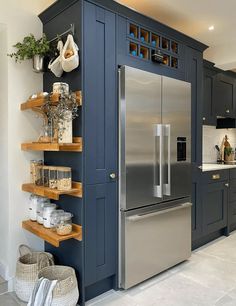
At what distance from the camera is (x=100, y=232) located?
2186 mm

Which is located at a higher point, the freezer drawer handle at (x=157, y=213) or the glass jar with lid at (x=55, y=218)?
the glass jar with lid at (x=55, y=218)

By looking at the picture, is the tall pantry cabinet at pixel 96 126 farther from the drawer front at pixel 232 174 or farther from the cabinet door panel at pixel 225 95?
the drawer front at pixel 232 174

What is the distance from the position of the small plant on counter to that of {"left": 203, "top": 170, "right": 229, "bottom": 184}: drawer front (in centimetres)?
231

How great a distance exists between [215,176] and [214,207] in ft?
1.35

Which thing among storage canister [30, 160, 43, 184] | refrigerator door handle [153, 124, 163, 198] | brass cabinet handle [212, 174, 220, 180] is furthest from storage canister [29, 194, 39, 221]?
brass cabinet handle [212, 174, 220, 180]

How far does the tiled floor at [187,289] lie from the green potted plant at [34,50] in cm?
202

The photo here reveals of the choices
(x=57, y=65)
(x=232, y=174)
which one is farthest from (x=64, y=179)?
(x=232, y=174)

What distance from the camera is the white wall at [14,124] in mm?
2299

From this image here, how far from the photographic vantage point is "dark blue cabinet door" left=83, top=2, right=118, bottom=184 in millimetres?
2072

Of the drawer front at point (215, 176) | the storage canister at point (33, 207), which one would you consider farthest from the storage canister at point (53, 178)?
the drawer front at point (215, 176)

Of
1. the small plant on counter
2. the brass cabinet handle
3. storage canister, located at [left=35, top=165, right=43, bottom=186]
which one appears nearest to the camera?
the small plant on counter

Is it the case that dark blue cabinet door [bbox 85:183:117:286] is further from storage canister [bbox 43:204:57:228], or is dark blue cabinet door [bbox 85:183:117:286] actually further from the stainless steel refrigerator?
storage canister [bbox 43:204:57:228]

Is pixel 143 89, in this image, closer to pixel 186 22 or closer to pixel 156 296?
pixel 186 22

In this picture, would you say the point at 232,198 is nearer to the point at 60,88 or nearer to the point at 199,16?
the point at 199,16
